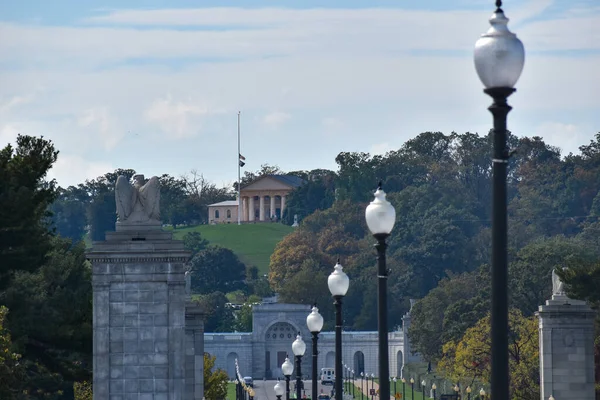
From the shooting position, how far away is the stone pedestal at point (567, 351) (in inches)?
1642

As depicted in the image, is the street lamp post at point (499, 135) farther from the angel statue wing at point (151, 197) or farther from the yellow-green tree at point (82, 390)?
the yellow-green tree at point (82, 390)

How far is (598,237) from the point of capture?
178 metres

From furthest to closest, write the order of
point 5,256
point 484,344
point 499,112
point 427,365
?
point 427,365 < point 484,344 < point 5,256 < point 499,112

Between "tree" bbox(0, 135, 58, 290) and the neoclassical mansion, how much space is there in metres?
132

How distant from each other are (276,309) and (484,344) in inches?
3548

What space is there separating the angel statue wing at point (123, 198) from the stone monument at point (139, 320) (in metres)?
0.96

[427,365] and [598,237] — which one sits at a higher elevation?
[598,237]

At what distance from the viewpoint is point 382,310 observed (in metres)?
Answer: 25.1

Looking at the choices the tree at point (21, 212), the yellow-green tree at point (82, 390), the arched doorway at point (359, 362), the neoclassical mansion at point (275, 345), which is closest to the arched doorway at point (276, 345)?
the neoclassical mansion at point (275, 345)

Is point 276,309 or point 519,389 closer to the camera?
point 519,389

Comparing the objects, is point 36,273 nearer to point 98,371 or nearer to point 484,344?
point 98,371

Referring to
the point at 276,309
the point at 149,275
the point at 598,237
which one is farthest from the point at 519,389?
the point at 276,309

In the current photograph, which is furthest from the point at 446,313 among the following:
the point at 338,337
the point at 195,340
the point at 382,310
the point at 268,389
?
the point at 382,310

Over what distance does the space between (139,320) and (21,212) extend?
14475mm
